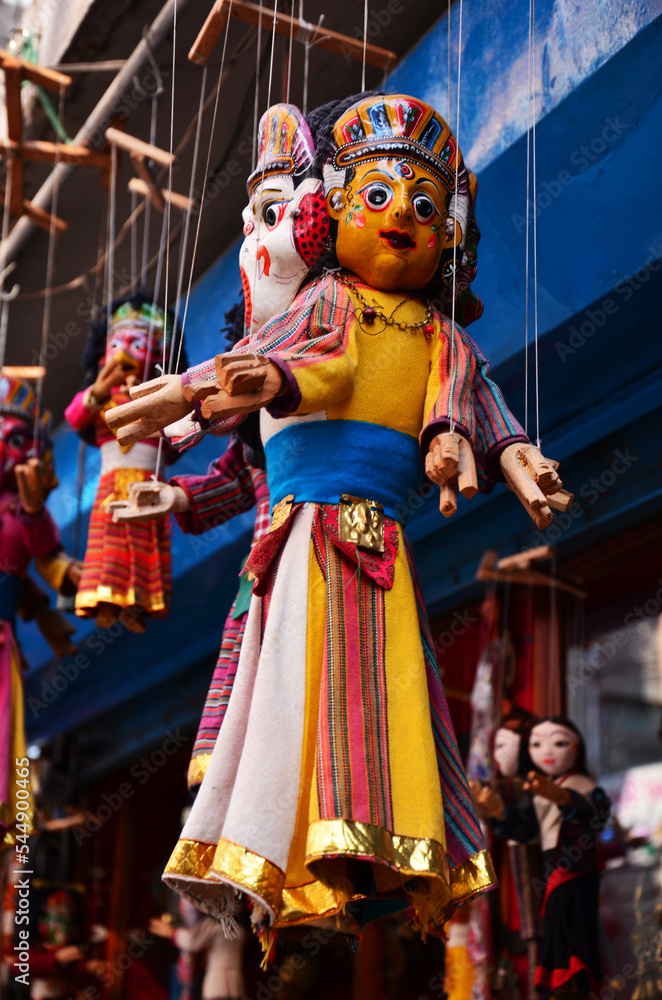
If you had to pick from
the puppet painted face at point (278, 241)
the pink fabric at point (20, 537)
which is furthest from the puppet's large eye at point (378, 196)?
the pink fabric at point (20, 537)

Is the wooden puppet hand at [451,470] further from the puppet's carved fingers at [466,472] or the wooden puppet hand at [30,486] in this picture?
the wooden puppet hand at [30,486]

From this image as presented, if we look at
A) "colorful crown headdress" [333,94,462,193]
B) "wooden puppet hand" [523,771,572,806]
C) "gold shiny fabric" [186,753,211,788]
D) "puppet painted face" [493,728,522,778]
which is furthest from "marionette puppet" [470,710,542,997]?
"colorful crown headdress" [333,94,462,193]

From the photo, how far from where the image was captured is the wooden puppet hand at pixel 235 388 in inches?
82.2

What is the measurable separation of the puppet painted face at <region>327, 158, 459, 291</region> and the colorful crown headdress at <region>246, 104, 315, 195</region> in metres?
0.15

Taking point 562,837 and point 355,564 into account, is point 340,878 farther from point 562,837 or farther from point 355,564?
point 562,837

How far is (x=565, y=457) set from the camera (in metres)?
3.59

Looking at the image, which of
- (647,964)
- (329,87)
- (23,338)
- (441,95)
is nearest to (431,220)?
(441,95)

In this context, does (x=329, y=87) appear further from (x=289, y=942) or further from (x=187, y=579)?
(x=289, y=942)

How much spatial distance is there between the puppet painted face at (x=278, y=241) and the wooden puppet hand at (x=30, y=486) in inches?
40.3

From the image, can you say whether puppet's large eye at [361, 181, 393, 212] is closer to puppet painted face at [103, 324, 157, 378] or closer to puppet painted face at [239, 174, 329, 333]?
puppet painted face at [239, 174, 329, 333]

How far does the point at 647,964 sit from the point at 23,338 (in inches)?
137

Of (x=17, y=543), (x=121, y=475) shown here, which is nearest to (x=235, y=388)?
(x=121, y=475)

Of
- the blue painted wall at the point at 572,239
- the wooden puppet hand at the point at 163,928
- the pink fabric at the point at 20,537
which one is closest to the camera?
the blue painted wall at the point at 572,239

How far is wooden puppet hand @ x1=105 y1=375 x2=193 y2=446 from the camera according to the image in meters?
2.13
